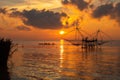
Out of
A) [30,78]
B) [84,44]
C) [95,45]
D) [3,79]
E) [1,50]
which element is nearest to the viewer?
[3,79]

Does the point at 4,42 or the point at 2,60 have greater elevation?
the point at 4,42

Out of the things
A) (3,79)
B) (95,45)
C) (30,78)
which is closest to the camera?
(3,79)

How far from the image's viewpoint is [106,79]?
2402cm

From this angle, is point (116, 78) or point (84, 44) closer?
point (116, 78)

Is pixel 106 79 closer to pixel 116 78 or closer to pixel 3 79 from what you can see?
pixel 116 78

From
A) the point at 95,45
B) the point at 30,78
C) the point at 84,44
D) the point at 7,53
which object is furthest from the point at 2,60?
the point at 95,45

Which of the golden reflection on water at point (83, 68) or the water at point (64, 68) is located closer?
the water at point (64, 68)

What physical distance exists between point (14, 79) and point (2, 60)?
20.7 feet

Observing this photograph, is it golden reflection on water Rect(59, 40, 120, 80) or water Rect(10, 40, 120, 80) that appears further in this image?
golden reflection on water Rect(59, 40, 120, 80)

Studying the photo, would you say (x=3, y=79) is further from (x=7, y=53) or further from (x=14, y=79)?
(x=7, y=53)

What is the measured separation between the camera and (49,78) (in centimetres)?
2362

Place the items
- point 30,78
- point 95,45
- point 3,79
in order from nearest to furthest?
point 3,79
point 30,78
point 95,45

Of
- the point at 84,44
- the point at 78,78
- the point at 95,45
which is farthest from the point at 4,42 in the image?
the point at 95,45

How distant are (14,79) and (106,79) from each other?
27.4 feet
